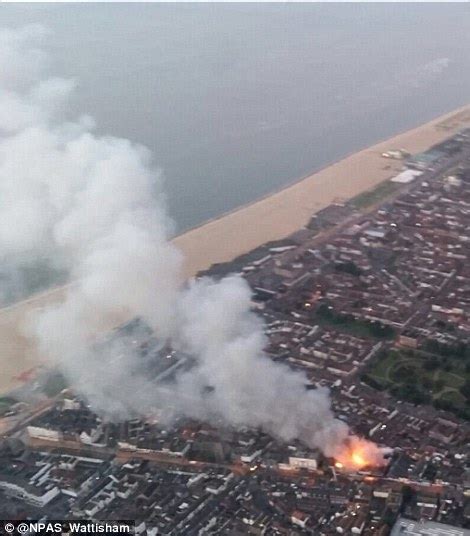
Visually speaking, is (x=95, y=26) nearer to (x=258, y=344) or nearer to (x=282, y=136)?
(x=282, y=136)

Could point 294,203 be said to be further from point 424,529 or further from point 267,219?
point 424,529

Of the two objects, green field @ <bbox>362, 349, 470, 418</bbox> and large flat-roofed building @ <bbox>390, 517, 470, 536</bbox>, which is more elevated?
green field @ <bbox>362, 349, 470, 418</bbox>

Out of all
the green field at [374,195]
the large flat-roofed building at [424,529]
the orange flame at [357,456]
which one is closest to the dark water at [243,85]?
the green field at [374,195]

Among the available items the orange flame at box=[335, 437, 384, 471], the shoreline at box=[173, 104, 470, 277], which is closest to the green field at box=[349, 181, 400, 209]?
the shoreline at box=[173, 104, 470, 277]

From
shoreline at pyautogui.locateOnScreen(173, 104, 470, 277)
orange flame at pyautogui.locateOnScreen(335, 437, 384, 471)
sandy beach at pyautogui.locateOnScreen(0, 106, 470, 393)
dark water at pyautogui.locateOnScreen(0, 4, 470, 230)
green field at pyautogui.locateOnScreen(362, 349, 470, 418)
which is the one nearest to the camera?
orange flame at pyautogui.locateOnScreen(335, 437, 384, 471)

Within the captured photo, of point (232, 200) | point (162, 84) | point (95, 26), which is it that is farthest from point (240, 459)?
point (95, 26)

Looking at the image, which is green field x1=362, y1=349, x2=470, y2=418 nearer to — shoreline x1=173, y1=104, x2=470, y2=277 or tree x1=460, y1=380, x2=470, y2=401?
tree x1=460, y1=380, x2=470, y2=401
